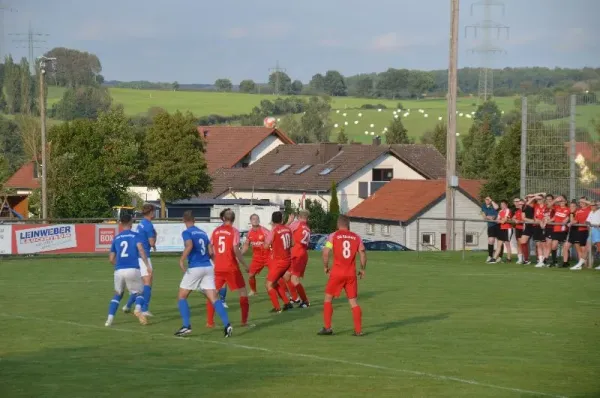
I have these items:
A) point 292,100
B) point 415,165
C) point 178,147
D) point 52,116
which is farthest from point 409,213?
point 292,100

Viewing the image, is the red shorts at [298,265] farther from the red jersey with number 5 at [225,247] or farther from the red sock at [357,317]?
the red sock at [357,317]

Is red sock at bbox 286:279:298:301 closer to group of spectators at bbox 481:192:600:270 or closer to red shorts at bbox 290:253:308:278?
red shorts at bbox 290:253:308:278

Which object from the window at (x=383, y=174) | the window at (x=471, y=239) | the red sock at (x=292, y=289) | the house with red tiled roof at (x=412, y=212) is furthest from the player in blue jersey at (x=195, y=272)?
Answer: the window at (x=383, y=174)

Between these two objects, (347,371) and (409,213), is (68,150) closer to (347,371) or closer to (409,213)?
(409,213)

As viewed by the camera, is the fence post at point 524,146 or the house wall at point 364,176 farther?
the house wall at point 364,176

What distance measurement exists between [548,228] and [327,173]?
203 feet

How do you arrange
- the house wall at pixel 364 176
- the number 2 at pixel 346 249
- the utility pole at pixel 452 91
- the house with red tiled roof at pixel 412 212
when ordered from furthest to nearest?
1. the house wall at pixel 364 176
2. the house with red tiled roof at pixel 412 212
3. the utility pole at pixel 452 91
4. the number 2 at pixel 346 249

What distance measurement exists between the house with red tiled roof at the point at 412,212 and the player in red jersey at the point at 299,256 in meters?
45.8

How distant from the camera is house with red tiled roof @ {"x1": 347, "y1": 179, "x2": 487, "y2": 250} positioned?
71938mm

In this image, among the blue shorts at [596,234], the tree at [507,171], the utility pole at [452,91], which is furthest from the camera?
the tree at [507,171]

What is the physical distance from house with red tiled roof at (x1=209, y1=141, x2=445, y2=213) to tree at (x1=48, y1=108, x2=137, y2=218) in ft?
70.7

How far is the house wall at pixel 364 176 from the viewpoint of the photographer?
93.0 metres

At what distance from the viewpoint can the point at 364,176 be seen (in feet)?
307

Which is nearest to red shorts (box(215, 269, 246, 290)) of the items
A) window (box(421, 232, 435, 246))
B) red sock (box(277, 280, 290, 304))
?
red sock (box(277, 280, 290, 304))
